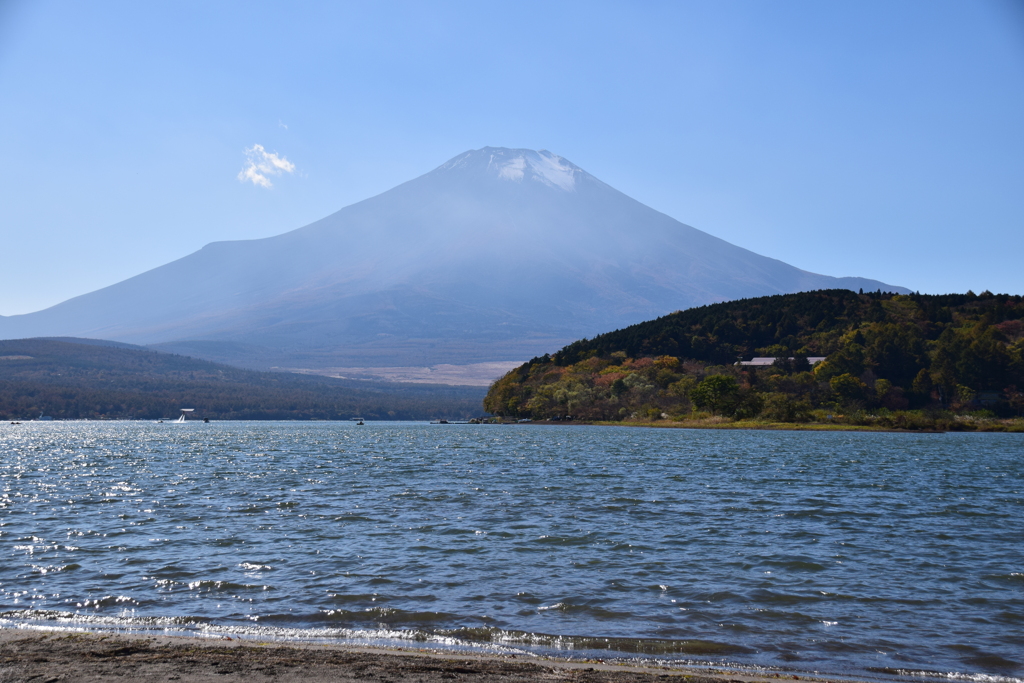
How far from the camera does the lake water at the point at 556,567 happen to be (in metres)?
12.5

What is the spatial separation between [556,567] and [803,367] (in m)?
125

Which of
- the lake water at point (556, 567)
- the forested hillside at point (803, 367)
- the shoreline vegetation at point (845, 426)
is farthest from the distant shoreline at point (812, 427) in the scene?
the lake water at point (556, 567)

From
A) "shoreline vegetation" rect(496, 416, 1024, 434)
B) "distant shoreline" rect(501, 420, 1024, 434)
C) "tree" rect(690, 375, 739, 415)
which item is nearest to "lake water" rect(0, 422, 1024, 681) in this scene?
"distant shoreline" rect(501, 420, 1024, 434)

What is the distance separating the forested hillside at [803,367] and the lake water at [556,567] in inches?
3467

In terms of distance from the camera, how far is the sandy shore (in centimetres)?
976

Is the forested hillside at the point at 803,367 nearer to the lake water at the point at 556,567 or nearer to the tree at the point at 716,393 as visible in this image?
the tree at the point at 716,393

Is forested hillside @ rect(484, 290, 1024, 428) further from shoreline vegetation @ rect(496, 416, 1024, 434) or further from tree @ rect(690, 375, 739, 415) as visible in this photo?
shoreline vegetation @ rect(496, 416, 1024, 434)

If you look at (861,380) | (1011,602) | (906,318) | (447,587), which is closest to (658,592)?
(447,587)

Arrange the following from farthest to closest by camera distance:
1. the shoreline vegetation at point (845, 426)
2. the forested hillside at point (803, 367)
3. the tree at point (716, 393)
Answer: the tree at point (716, 393) < the forested hillside at point (803, 367) < the shoreline vegetation at point (845, 426)

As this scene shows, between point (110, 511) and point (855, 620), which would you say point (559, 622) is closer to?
point (855, 620)

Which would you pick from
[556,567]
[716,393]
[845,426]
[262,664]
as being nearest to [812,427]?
[845,426]

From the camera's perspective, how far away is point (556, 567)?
1700 centimetres

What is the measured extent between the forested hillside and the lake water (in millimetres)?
88050

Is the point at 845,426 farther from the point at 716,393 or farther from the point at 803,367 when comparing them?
the point at 803,367
